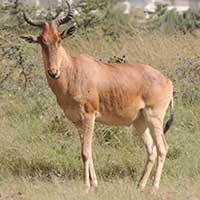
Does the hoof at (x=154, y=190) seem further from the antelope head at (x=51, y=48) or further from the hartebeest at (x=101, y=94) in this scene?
the antelope head at (x=51, y=48)

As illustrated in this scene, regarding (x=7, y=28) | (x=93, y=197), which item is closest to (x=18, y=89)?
(x=7, y=28)

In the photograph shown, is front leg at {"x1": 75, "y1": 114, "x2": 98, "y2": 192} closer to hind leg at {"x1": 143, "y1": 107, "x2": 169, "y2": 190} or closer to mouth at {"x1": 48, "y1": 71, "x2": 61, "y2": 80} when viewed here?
mouth at {"x1": 48, "y1": 71, "x2": 61, "y2": 80}

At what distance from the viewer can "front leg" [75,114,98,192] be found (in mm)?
10383

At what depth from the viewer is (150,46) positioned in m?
20.0

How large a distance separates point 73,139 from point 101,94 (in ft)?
6.86

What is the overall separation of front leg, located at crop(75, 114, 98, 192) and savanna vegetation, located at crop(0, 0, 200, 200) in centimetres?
17

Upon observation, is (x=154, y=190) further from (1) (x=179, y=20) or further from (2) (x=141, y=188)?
(1) (x=179, y=20)

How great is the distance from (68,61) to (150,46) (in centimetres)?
952

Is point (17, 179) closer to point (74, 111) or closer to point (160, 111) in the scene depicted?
point (74, 111)

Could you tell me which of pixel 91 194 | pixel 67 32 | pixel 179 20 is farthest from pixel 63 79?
pixel 179 20

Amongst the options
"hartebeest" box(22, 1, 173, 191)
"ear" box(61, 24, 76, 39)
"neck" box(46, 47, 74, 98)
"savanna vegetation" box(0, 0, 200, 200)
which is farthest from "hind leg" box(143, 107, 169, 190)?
"ear" box(61, 24, 76, 39)

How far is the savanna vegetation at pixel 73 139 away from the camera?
10117mm

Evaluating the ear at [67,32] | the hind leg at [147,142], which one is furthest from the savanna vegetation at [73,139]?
the ear at [67,32]

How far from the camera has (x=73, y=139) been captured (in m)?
12.5
